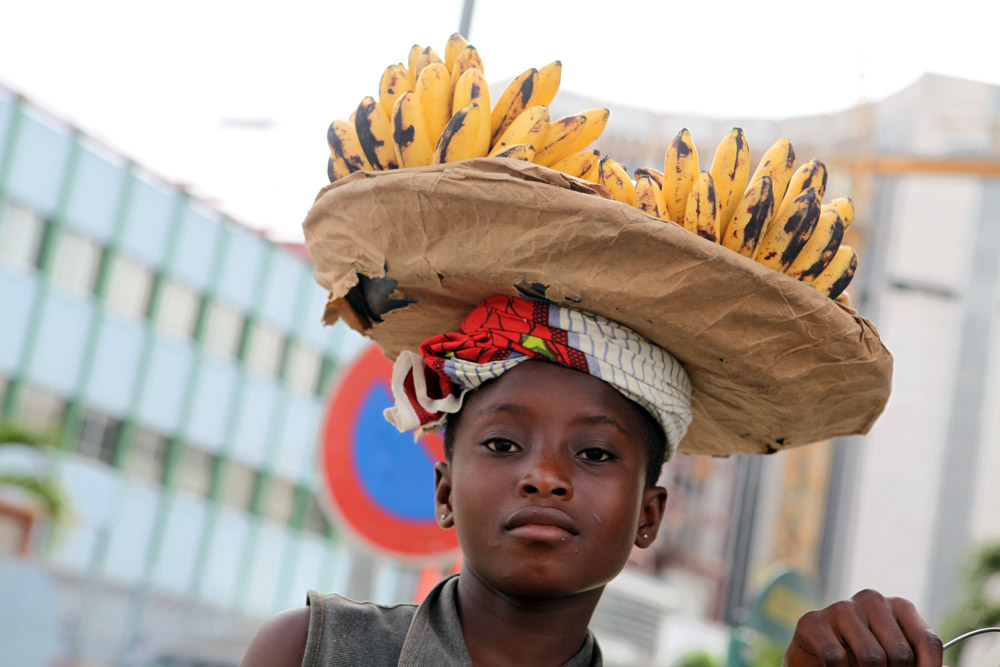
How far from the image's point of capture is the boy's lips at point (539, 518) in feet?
6.41

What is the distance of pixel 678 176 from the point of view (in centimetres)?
208

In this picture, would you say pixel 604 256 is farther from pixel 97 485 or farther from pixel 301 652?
pixel 97 485

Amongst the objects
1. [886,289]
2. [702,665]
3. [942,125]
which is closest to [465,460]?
[702,665]

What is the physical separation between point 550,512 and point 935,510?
164 feet

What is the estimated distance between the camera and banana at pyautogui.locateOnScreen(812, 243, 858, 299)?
7.04 ft

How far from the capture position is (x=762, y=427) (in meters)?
2.42

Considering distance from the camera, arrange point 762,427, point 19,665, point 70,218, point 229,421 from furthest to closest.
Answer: point 229,421
point 70,218
point 19,665
point 762,427

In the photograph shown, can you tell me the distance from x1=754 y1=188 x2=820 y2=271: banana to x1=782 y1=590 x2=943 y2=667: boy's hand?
1.98ft

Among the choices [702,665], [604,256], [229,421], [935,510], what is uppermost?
[935,510]

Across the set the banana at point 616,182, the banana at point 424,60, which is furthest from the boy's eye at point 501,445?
the banana at point 424,60

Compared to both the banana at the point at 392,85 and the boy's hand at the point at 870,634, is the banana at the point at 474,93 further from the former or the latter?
the boy's hand at the point at 870,634

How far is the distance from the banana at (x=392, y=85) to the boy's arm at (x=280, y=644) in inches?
38.6

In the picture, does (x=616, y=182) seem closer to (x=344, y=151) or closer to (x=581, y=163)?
(x=581, y=163)

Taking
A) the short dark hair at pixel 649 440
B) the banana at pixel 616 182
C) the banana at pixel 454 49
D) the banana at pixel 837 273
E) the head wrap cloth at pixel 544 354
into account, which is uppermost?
the banana at pixel 454 49
